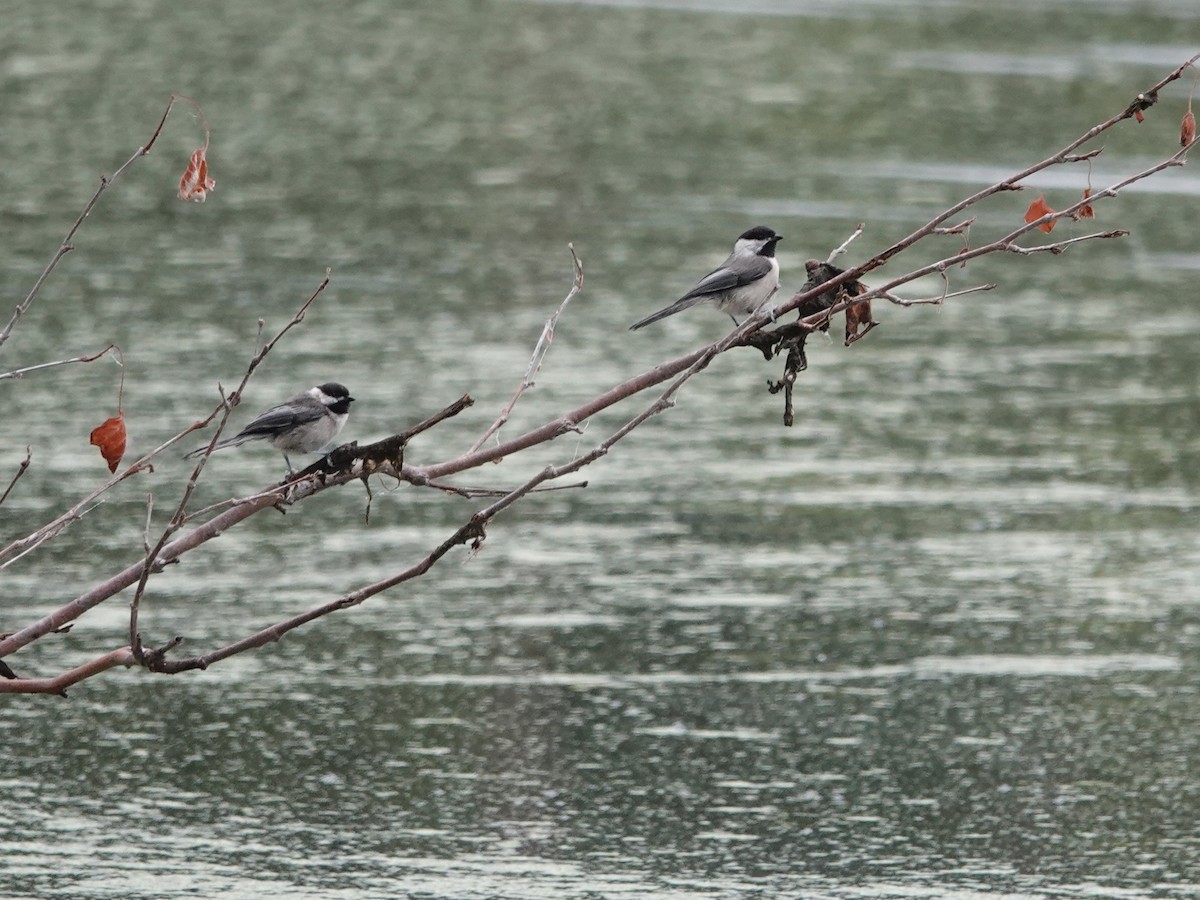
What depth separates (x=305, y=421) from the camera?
684 centimetres

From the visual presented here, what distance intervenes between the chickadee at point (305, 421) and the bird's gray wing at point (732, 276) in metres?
1.30

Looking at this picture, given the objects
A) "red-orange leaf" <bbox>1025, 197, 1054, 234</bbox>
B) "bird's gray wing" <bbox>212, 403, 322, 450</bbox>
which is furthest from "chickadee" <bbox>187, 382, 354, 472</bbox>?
"red-orange leaf" <bbox>1025, 197, 1054, 234</bbox>

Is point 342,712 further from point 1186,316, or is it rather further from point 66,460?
point 1186,316

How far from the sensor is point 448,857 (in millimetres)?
6824

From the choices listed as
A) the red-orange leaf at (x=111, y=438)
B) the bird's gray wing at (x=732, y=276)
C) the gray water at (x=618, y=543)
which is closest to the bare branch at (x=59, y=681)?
the red-orange leaf at (x=111, y=438)

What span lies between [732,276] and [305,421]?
1615 millimetres

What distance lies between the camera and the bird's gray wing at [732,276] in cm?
750

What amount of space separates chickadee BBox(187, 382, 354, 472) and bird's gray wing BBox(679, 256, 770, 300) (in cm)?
130

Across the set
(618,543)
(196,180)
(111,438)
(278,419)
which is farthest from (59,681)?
(618,543)

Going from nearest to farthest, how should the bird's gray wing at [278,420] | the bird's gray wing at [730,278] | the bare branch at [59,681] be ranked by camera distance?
the bare branch at [59,681], the bird's gray wing at [278,420], the bird's gray wing at [730,278]

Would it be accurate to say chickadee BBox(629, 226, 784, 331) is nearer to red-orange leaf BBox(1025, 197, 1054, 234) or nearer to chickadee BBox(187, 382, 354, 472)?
chickadee BBox(187, 382, 354, 472)

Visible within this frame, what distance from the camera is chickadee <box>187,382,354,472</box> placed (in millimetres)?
6770

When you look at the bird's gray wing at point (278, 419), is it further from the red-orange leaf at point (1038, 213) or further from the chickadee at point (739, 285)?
the red-orange leaf at point (1038, 213)

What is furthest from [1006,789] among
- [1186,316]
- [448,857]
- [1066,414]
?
[1186,316]
